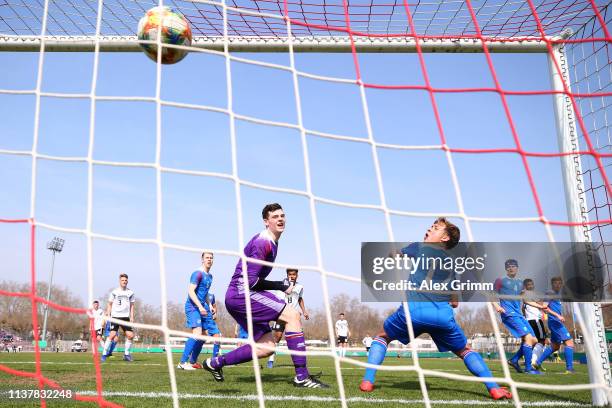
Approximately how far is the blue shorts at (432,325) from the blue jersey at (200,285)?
3.27 m

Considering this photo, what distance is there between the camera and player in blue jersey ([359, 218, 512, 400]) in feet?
13.8

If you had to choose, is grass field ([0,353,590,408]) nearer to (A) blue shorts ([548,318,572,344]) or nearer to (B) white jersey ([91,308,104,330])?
(B) white jersey ([91,308,104,330])

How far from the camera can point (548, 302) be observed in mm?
8414

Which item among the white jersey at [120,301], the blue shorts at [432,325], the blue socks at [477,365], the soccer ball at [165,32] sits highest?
the soccer ball at [165,32]

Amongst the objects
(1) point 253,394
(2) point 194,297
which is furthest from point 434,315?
(2) point 194,297

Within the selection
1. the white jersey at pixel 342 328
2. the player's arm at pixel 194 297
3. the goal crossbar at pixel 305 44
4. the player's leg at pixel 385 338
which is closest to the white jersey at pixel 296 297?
the player's arm at pixel 194 297

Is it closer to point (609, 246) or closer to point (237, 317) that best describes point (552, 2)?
point (609, 246)

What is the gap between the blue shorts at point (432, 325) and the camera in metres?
4.21

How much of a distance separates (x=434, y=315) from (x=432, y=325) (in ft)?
0.31

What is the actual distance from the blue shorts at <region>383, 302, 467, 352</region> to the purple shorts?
99 centimetres

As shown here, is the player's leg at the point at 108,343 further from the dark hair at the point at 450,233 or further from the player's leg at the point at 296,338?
the dark hair at the point at 450,233

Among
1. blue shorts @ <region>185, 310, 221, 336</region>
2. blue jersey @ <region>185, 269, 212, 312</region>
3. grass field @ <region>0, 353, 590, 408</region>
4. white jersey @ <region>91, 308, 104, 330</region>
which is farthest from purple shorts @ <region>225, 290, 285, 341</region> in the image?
blue shorts @ <region>185, 310, 221, 336</region>

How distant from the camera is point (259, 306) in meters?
4.46

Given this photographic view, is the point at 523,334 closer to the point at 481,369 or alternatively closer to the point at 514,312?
the point at 514,312
